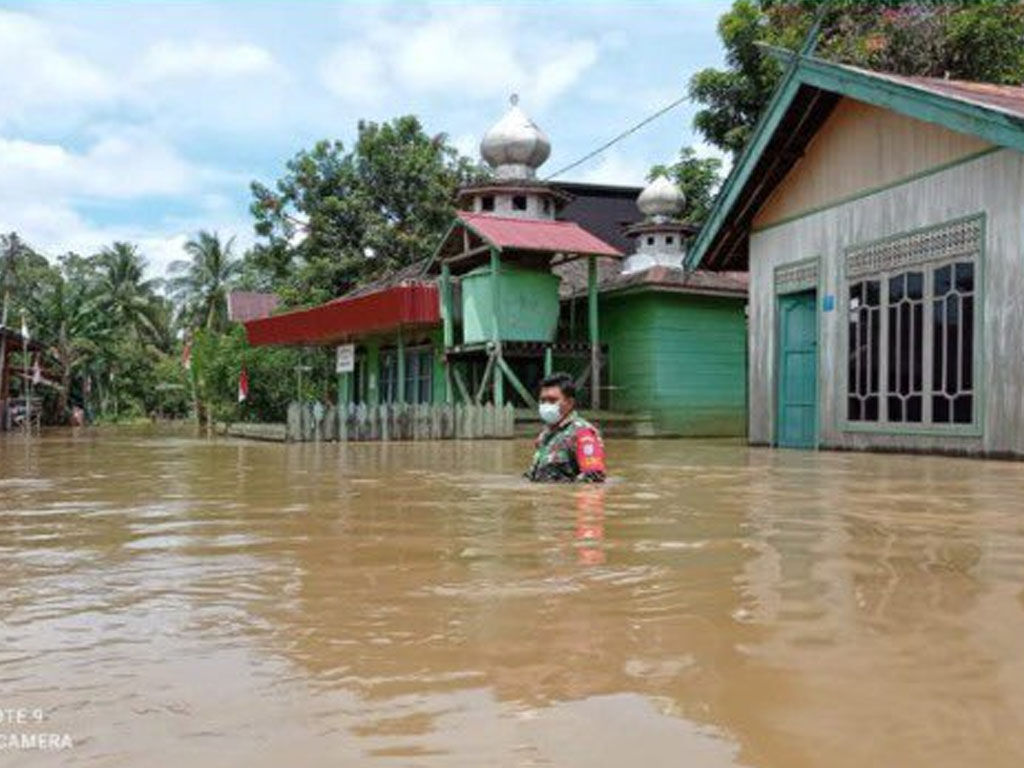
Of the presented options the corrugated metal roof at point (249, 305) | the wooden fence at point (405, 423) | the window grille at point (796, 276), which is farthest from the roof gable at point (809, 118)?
the corrugated metal roof at point (249, 305)

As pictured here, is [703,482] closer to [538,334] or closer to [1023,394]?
[1023,394]

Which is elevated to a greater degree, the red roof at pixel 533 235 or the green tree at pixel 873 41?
the green tree at pixel 873 41

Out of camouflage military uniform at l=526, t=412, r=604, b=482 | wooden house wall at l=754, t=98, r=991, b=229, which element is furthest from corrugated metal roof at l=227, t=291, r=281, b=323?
camouflage military uniform at l=526, t=412, r=604, b=482

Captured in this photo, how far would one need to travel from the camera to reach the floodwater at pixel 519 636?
2.43 metres

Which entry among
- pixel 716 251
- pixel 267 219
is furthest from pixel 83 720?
pixel 267 219

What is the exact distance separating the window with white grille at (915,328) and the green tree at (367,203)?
71.9 ft

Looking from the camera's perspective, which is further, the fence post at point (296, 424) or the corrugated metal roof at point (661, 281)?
the corrugated metal roof at point (661, 281)

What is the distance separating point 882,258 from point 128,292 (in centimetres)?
5367

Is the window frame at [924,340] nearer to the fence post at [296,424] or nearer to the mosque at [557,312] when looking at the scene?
the mosque at [557,312]

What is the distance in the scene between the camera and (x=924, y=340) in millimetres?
13742

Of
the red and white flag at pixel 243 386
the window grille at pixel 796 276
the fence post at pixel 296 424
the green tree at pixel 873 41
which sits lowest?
the fence post at pixel 296 424

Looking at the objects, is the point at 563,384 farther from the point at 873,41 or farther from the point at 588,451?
the point at 873,41

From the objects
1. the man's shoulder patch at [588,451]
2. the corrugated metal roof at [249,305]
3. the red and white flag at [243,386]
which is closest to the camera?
the man's shoulder patch at [588,451]

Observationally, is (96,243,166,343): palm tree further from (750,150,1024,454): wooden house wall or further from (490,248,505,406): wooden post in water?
(750,150,1024,454): wooden house wall
